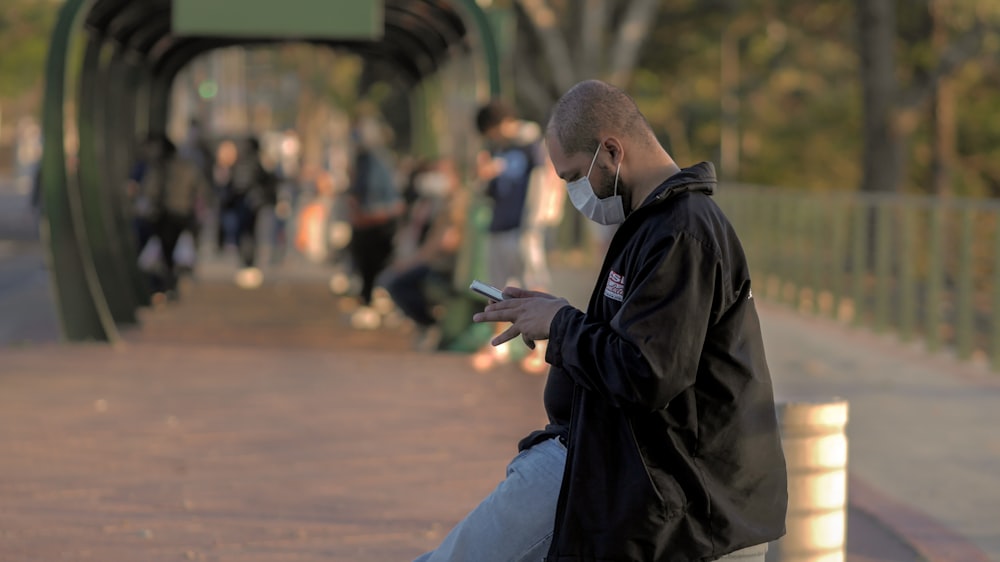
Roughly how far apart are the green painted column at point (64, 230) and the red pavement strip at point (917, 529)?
6.55 meters

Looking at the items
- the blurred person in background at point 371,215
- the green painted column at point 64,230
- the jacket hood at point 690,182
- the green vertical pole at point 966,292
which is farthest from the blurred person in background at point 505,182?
the jacket hood at point 690,182

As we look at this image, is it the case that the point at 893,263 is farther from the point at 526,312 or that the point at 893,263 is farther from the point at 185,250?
the point at 526,312

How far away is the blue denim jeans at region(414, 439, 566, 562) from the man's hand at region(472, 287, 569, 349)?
26 cm

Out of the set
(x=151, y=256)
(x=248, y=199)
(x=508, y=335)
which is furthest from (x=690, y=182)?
(x=248, y=199)

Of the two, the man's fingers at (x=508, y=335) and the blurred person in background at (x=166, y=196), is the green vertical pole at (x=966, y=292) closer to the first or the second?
the blurred person in background at (x=166, y=196)

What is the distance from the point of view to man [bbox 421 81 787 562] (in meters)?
3.19

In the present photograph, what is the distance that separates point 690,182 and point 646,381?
40 centimetres

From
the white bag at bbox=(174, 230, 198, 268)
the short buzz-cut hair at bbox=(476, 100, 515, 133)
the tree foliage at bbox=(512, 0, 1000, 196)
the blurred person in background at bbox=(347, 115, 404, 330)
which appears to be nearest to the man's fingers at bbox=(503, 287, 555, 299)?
the short buzz-cut hair at bbox=(476, 100, 515, 133)

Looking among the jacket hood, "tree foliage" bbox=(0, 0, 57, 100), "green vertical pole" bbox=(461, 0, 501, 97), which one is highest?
"tree foliage" bbox=(0, 0, 57, 100)

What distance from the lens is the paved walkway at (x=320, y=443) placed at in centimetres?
643

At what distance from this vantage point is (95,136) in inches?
562

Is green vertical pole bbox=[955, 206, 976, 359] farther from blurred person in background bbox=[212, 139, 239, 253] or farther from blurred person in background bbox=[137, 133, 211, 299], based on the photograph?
blurred person in background bbox=[212, 139, 239, 253]

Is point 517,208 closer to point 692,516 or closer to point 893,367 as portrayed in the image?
point 893,367

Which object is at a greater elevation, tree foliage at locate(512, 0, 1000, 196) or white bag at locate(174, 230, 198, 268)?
tree foliage at locate(512, 0, 1000, 196)
